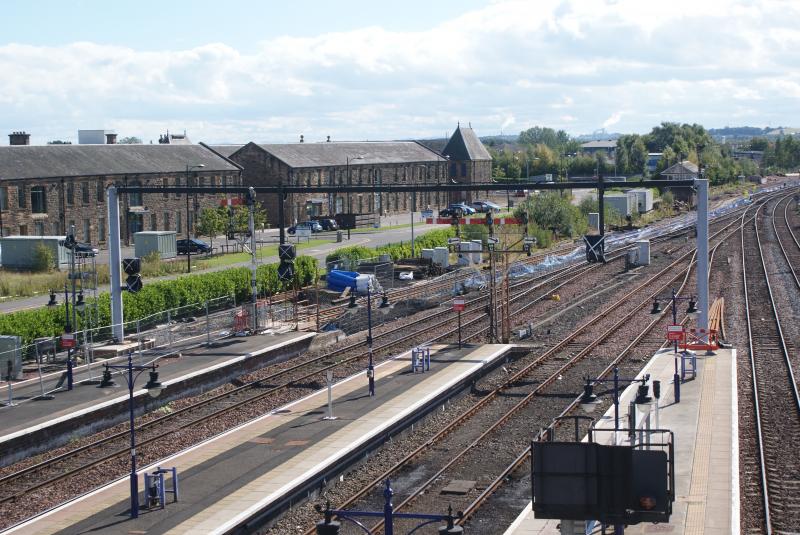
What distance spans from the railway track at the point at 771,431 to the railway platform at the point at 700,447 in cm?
46

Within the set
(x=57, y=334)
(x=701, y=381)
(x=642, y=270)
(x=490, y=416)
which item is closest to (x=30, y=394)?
(x=57, y=334)

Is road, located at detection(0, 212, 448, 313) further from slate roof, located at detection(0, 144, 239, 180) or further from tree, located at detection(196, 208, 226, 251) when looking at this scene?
slate roof, located at detection(0, 144, 239, 180)

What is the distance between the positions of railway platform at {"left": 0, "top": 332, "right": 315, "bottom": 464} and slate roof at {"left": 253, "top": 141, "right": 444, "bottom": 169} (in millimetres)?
53242

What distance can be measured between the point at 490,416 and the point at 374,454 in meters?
4.73

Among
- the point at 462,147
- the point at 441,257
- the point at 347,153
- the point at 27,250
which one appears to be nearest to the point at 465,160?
the point at 462,147

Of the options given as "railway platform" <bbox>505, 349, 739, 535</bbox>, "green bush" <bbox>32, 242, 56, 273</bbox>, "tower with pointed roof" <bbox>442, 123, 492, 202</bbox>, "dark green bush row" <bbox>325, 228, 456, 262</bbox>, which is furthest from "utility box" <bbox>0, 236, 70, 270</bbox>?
"tower with pointed roof" <bbox>442, 123, 492, 202</bbox>

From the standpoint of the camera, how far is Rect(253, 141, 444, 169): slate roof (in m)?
89.8

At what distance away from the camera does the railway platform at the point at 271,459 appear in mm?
18453

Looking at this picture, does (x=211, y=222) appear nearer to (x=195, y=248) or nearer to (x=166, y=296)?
(x=195, y=248)

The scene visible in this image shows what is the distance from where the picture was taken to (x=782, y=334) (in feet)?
124

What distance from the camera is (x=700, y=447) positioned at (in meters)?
22.5

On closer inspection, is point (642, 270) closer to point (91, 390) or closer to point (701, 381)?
point (701, 381)

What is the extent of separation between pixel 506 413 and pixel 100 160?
49.5 metres

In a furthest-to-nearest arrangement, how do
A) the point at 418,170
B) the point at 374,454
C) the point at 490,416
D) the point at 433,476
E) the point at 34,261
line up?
the point at 418,170 < the point at 34,261 < the point at 490,416 < the point at 374,454 < the point at 433,476
